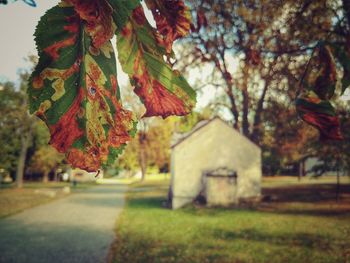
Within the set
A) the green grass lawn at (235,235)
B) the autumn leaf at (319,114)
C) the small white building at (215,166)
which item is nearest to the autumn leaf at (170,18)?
the autumn leaf at (319,114)

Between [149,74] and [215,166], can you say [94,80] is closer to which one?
[149,74]

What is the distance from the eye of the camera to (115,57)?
0.62 meters

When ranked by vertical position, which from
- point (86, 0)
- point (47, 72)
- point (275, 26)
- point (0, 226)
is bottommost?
point (0, 226)

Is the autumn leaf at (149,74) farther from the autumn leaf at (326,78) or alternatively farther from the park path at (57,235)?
the park path at (57,235)

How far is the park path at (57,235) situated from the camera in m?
11.2

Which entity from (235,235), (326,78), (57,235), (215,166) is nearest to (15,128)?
(215,166)

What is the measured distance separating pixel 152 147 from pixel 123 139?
66.2 m

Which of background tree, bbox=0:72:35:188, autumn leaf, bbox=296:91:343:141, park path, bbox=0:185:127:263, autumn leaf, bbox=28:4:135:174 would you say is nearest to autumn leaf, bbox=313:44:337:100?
autumn leaf, bbox=296:91:343:141

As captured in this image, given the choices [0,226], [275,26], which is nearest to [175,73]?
[275,26]

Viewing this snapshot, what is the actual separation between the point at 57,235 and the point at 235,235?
8076 millimetres

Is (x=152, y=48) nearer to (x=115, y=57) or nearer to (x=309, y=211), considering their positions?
(x=115, y=57)

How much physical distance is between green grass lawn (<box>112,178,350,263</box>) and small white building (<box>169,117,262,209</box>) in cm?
209

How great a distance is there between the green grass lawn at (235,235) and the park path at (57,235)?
817mm

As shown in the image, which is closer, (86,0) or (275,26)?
(86,0)
